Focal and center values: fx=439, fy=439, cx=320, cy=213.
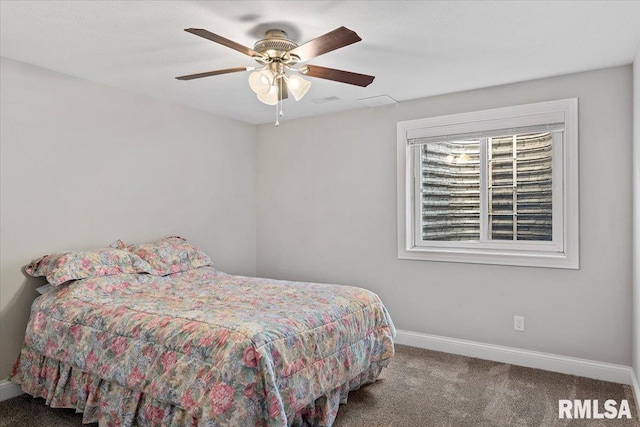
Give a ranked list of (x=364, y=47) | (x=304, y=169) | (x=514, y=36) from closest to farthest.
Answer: (x=514, y=36), (x=364, y=47), (x=304, y=169)

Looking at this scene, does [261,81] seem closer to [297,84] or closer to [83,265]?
[297,84]

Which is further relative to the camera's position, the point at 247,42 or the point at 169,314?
the point at 247,42

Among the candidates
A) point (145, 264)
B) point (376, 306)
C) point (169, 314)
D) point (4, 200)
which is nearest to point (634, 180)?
point (376, 306)

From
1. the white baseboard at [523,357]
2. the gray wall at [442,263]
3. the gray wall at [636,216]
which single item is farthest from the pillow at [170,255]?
the gray wall at [636,216]

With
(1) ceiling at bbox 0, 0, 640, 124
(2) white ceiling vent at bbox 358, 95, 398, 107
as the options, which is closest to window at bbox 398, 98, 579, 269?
(2) white ceiling vent at bbox 358, 95, 398, 107

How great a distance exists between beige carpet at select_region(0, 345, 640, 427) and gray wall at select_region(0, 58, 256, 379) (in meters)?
0.71

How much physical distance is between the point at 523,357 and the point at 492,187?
1.41 meters

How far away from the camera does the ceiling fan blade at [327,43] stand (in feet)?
6.60

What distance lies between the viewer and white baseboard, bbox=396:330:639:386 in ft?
10.4

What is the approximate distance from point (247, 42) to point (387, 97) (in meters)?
1.61

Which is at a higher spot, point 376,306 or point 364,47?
point 364,47

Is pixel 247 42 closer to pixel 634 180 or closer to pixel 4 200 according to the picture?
pixel 4 200

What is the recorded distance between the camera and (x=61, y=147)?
3260 millimetres

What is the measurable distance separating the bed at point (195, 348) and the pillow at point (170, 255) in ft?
0.44
